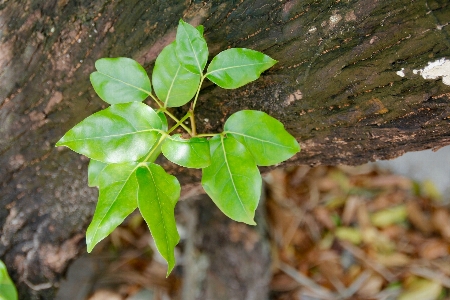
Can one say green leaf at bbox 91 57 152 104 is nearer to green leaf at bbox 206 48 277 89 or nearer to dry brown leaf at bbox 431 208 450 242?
green leaf at bbox 206 48 277 89

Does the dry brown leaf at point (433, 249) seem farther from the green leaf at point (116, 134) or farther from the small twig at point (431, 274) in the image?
the green leaf at point (116, 134)

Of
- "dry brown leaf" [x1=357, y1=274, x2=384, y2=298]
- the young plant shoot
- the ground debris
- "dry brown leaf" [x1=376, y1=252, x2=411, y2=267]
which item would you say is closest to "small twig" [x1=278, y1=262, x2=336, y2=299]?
the ground debris

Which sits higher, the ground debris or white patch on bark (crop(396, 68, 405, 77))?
white patch on bark (crop(396, 68, 405, 77))

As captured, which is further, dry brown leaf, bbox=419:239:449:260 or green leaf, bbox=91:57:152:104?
dry brown leaf, bbox=419:239:449:260

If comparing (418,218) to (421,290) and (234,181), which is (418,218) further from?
(234,181)

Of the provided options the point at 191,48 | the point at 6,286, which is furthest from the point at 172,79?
the point at 6,286

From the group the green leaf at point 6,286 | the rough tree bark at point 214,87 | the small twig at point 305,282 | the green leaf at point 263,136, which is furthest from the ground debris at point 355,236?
the green leaf at point 263,136

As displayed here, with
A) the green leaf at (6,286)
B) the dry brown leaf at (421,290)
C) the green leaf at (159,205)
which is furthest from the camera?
the dry brown leaf at (421,290)
